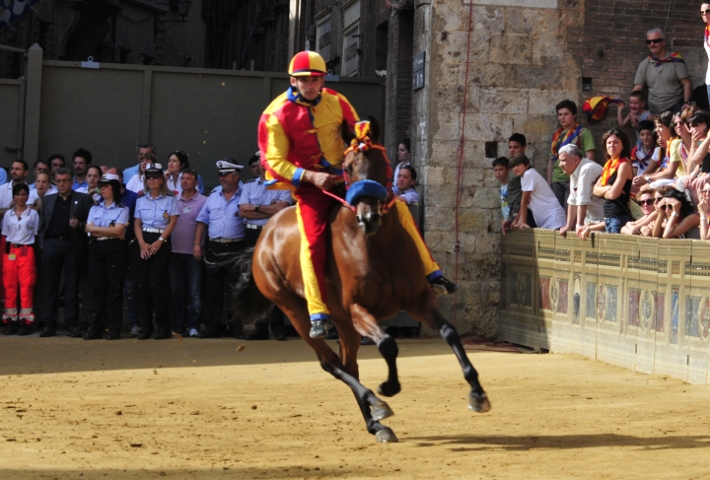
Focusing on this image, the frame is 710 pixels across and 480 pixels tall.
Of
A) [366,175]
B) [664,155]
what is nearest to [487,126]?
[664,155]

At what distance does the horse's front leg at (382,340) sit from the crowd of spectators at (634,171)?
3.86 metres

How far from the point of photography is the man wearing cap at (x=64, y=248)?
14.6 m

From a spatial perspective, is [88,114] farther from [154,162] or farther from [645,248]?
[645,248]

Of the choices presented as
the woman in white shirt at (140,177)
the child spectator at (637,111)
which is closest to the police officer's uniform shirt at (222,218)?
the woman in white shirt at (140,177)

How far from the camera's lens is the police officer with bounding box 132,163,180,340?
47.4 feet

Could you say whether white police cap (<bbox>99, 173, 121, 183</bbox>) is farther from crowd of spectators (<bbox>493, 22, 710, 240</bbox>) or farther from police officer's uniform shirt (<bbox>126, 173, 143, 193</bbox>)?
crowd of spectators (<bbox>493, 22, 710, 240</bbox>)

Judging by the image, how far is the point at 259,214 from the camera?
14.5 m

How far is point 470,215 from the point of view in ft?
49.1

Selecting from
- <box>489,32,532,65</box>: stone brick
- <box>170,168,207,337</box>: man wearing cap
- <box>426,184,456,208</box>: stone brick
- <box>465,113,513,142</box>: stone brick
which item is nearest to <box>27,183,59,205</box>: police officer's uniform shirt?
<box>170,168,207,337</box>: man wearing cap

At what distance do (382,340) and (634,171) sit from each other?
669cm

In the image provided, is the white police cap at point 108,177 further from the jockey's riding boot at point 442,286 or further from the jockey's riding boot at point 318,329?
the jockey's riding boot at point 442,286

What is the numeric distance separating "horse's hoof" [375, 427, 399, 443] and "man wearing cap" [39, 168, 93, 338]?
8002 millimetres

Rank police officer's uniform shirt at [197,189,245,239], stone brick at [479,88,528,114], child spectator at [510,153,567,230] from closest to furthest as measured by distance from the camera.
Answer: child spectator at [510,153,567,230], police officer's uniform shirt at [197,189,245,239], stone brick at [479,88,528,114]

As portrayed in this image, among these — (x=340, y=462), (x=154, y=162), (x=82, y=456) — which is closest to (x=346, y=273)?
(x=340, y=462)
